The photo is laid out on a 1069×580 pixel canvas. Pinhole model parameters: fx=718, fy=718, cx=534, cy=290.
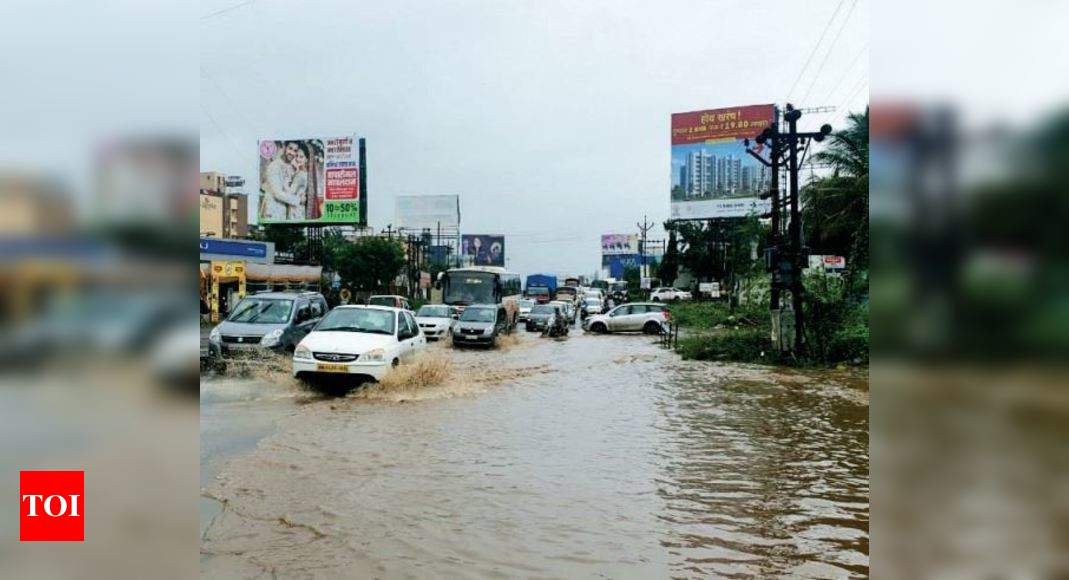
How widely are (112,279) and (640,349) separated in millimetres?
19777

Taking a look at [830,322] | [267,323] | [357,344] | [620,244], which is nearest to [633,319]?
[830,322]

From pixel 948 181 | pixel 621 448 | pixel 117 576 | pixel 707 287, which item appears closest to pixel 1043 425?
pixel 948 181

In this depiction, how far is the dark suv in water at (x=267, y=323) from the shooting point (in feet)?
38.3

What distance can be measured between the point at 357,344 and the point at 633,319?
63.2ft

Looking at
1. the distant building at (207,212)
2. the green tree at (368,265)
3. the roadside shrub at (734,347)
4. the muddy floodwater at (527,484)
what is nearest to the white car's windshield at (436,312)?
the roadside shrub at (734,347)

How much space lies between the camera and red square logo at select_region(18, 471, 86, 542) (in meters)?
1.47

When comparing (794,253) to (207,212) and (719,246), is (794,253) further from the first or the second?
(719,246)

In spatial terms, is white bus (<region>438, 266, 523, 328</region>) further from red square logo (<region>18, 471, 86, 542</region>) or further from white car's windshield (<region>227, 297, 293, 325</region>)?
red square logo (<region>18, 471, 86, 542</region>)

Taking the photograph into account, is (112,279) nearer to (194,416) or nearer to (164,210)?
(164,210)

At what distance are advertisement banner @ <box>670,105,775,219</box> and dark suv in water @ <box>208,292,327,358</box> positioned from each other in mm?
28908

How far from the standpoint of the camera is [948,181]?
105 centimetres

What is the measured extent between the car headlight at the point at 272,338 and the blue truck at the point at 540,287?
39.6 m

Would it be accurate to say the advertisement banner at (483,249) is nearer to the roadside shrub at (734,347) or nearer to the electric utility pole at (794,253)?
the roadside shrub at (734,347)

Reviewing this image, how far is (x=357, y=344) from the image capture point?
10.3 meters
